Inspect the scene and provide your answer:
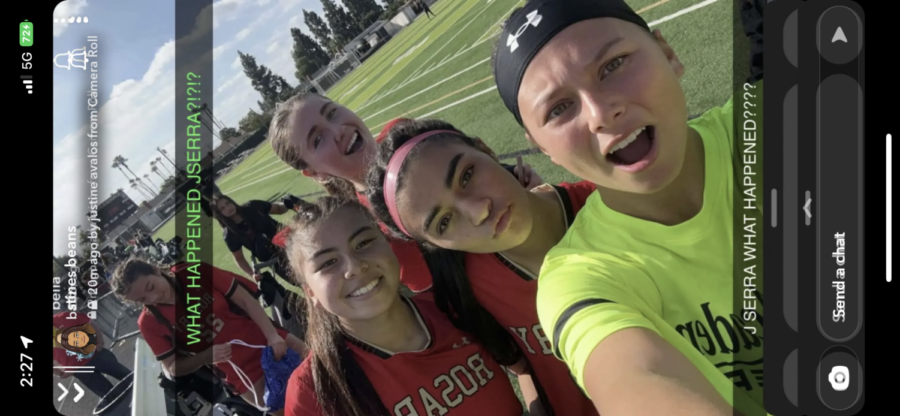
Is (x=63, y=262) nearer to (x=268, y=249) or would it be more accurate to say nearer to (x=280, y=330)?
(x=280, y=330)

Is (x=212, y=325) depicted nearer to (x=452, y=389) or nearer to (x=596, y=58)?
(x=452, y=389)

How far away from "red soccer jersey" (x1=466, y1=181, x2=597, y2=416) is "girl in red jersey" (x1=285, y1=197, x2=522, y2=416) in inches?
7.3

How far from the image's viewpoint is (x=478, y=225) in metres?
1.73

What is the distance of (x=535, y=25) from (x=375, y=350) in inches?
58.7

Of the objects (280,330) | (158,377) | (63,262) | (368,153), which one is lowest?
(280,330)

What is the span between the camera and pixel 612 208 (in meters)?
1.45

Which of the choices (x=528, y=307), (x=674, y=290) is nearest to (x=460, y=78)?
(x=528, y=307)

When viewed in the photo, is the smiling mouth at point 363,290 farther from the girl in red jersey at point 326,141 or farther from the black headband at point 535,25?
the black headband at point 535,25

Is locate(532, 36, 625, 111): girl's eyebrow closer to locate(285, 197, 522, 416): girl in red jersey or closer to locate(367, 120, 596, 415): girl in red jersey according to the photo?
locate(367, 120, 596, 415): girl in red jersey

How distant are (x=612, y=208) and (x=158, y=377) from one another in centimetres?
379

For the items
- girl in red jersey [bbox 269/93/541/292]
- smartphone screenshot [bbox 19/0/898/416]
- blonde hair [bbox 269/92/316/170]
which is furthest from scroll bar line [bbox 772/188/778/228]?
blonde hair [bbox 269/92/316/170]

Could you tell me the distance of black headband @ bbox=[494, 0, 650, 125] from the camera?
1288 millimetres

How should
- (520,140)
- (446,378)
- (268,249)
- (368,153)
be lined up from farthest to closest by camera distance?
(520,140)
(268,249)
(368,153)
(446,378)
